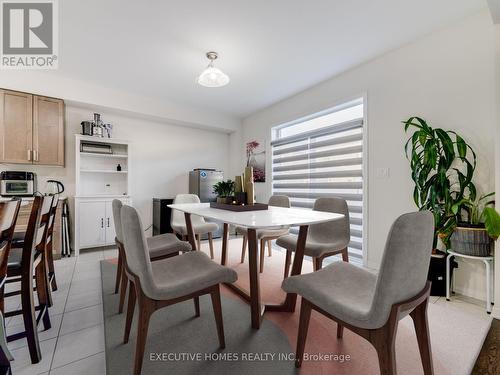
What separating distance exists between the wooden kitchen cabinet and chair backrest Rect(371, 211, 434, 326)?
4.08 metres

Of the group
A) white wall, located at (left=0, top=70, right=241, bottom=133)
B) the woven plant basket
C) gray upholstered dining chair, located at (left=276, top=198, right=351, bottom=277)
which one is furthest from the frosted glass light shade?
the woven plant basket

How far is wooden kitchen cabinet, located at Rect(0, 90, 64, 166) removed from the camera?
290 centimetres

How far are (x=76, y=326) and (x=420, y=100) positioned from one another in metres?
3.77

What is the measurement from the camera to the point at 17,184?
3.04m

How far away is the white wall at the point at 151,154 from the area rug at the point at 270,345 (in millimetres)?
2643

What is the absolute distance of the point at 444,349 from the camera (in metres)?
1.44

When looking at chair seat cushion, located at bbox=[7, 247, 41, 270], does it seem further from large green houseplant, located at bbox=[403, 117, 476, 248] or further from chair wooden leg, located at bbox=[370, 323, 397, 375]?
large green houseplant, located at bbox=[403, 117, 476, 248]

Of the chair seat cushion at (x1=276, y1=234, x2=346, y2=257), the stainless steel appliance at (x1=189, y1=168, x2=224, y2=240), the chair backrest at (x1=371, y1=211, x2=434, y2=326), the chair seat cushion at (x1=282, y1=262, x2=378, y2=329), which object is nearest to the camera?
the chair backrest at (x1=371, y1=211, x2=434, y2=326)

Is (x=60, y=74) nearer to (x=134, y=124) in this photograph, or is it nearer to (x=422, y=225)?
(x=134, y=124)

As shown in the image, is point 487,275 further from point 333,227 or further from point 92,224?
point 92,224

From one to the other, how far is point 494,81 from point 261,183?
135 inches

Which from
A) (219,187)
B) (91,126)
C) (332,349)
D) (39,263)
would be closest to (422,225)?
(332,349)

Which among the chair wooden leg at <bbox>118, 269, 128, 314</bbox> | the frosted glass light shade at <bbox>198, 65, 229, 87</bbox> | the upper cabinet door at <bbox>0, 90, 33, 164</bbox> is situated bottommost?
the chair wooden leg at <bbox>118, 269, 128, 314</bbox>

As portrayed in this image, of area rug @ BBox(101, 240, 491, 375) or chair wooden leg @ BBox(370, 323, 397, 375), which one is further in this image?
area rug @ BBox(101, 240, 491, 375)
